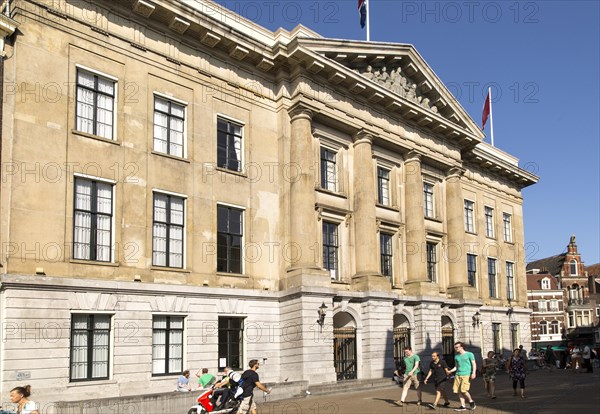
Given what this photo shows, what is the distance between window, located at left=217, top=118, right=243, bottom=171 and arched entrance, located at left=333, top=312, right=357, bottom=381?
28.0 feet

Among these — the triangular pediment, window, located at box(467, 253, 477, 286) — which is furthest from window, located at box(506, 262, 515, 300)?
the triangular pediment

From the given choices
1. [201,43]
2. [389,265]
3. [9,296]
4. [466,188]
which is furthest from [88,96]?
[466,188]

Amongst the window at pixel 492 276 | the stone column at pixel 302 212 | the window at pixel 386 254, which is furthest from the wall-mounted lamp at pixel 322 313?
the window at pixel 492 276

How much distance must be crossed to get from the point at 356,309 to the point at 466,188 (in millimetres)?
15857

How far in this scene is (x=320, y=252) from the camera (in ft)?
95.0

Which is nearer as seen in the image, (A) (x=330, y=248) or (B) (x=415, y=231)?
(A) (x=330, y=248)

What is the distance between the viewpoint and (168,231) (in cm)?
2434

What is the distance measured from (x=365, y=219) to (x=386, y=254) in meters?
3.36

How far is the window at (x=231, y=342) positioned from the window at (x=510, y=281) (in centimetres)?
2536

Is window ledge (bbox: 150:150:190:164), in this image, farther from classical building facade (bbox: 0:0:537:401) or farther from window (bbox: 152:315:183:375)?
window (bbox: 152:315:183:375)

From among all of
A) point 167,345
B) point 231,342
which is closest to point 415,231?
point 231,342

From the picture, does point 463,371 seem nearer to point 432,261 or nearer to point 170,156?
point 170,156

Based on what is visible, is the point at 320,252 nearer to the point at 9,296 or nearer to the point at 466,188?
the point at 9,296

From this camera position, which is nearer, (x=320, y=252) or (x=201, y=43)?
(x=201, y=43)
